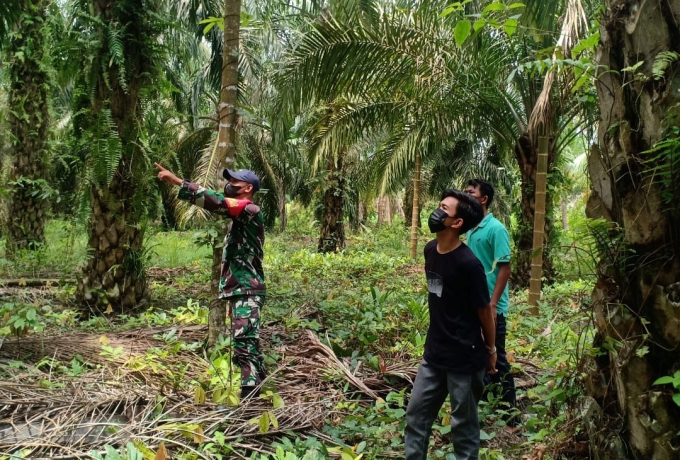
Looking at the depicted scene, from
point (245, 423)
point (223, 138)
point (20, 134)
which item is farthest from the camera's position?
point (20, 134)

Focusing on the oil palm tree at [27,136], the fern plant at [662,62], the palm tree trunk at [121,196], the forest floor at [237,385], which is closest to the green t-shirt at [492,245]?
the forest floor at [237,385]

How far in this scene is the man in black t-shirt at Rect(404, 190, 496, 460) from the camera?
2.61 metres

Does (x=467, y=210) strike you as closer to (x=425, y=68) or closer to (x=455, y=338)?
(x=455, y=338)

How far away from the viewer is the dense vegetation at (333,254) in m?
2.36

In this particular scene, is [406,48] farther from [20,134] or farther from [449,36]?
[20,134]

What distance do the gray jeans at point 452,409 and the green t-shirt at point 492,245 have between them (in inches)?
41.4

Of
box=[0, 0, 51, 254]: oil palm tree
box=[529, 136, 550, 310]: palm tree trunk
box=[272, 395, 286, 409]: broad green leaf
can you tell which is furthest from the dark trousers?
box=[0, 0, 51, 254]: oil palm tree

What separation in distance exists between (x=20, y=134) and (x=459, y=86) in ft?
23.2

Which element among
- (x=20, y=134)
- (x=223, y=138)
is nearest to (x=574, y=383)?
(x=223, y=138)

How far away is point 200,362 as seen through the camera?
4.12 metres

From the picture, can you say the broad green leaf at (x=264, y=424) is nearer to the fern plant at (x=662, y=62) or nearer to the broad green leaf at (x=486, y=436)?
the broad green leaf at (x=486, y=436)

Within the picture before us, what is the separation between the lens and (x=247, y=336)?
365 cm

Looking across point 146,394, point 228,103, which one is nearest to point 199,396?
point 146,394

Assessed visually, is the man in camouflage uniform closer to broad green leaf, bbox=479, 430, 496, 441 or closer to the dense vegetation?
the dense vegetation
